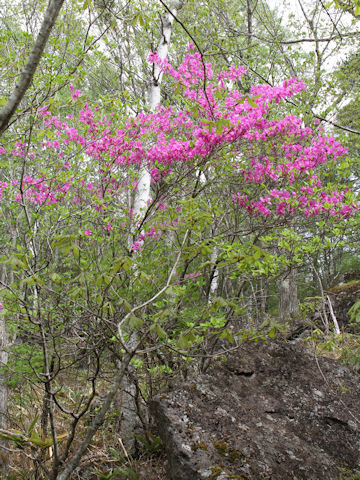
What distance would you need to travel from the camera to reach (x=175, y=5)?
630cm

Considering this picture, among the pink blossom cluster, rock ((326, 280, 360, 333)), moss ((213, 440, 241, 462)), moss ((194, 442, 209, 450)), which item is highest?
the pink blossom cluster

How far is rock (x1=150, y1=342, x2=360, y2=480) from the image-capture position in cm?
199

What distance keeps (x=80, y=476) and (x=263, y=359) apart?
6.28ft

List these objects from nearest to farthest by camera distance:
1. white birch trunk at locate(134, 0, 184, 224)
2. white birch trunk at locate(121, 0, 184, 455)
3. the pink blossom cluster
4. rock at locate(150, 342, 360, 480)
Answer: rock at locate(150, 342, 360, 480) → white birch trunk at locate(121, 0, 184, 455) → the pink blossom cluster → white birch trunk at locate(134, 0, 184, 224)

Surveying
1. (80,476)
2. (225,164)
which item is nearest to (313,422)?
(80,476)

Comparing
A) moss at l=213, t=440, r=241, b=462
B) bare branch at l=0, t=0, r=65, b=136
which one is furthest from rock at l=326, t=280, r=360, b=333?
bare branch at l=0, t=0, r=65, b=136

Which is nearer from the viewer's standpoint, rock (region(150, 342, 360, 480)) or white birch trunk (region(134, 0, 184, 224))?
rock (region(150, 342, 360, 480))

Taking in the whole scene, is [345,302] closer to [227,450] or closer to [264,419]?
[264,419]

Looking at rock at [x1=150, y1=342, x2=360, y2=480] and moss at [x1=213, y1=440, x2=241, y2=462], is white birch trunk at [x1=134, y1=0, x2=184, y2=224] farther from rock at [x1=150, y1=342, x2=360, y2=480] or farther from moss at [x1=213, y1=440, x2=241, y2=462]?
moss at [x1=213, y1=440, x2=241, y2=462]

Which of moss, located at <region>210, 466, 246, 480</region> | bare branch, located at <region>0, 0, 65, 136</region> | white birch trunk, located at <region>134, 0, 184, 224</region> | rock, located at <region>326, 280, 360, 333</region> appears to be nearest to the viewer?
bare branch, located at <region>0, 0, 65, 136</region>

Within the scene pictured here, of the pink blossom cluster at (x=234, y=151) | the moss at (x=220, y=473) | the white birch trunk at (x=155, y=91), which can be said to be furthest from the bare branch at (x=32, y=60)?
the white birch trunk at (x=155, y=91)

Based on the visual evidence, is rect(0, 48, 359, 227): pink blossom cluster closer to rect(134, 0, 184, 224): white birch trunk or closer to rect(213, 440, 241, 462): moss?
rect(134, 0, 184, 224): white birch trunk

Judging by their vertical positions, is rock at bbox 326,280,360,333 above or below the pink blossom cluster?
below

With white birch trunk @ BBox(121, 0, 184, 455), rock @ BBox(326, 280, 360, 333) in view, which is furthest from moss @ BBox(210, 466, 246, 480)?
rock @ BBox(326, 280, 360, 333)
